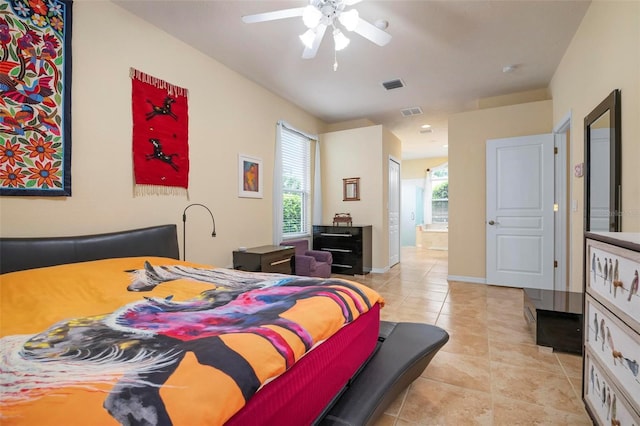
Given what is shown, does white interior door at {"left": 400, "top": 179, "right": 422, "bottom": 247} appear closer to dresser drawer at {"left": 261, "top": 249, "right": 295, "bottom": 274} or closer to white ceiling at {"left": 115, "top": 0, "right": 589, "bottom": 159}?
white ceiling at {"left": 115, "top": 0, "right": 589, "bottom": 159}

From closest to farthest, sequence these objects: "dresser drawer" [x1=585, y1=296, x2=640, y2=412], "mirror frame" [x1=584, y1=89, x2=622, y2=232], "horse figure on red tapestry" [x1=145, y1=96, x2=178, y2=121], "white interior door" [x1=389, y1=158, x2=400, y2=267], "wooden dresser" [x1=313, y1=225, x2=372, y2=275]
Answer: "dresser drawer" [x1=585, y1=296, x2=640, y2=412], "mirror frame" [x1=584, y1=89, x2=622, y2=232], "horse figure on red tapestry" [x1=145, y1=96, x2=178, y2=121], "wooden dresser" [x1=313, y1=225, x2=372, y2=275], "white interior door" [x1=389, y1=158, x2=400, y2=267]

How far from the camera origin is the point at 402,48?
3191 mm

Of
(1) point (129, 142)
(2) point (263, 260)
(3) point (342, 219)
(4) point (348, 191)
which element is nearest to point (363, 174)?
(4) point (348, 191)

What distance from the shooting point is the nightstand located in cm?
330

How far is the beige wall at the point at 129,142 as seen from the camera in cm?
221

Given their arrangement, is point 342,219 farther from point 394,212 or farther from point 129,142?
point 129,142

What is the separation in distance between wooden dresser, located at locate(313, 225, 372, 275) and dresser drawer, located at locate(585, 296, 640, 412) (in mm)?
3530

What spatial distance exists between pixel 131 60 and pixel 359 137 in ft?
12.0

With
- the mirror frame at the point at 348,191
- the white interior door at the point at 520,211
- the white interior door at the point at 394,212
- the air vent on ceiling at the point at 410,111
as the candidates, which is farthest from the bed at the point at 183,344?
the air vent on ceiling at the point at 410,111

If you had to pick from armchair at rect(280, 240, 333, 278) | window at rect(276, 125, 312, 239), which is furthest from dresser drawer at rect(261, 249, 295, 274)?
window at rect(276, 125, 312, 239)

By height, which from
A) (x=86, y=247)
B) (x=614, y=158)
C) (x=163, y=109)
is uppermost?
(x=163, y=109)

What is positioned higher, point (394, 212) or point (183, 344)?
point (394, 212)

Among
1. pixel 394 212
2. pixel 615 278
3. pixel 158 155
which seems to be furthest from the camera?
pixel 394 212

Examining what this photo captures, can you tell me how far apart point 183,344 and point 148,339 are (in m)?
0.16
